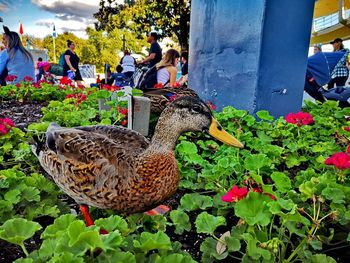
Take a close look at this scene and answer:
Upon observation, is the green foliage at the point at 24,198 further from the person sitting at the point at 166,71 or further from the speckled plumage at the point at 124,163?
the person sitting at the point at 166,71

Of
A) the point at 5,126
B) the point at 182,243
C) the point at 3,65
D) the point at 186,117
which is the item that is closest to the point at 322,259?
the point at 182,243

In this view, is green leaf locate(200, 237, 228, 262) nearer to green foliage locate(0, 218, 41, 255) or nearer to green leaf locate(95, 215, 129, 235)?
green leaf locate(95, 215, 129, 235)

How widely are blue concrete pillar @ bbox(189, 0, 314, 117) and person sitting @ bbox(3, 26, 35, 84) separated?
4101 millimetres

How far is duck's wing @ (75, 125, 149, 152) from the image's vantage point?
2.05m

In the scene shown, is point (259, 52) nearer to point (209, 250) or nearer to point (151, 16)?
point (209, 250)

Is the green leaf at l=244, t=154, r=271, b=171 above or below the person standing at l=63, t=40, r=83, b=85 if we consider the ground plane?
below

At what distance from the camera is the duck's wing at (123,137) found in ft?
6.72

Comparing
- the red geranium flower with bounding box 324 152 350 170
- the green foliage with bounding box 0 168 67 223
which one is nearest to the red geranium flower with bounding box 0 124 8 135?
the green foliage with bounding box 0 168 67 223

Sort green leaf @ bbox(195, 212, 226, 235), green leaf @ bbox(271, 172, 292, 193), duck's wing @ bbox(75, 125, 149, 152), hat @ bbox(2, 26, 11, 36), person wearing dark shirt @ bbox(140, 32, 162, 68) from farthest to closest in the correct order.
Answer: person wearing dark shirt @ bbox(140, 32, 162, 68) → hat @ bbox(2, 26, 11, 36) → duck's wing @ bbox(75, 125, 149, 152) → green leaf @ bbox(271, 172, 292, 193) → green leaf @ bbox(195, 212, 226, 235)

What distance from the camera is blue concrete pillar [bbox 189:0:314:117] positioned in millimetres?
4160

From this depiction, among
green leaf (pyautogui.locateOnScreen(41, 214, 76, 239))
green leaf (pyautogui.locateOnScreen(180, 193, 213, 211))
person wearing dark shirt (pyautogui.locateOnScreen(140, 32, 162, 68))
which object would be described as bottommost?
green leaf (pyautogui.locateOnScreen(180, 193, 213, 211))

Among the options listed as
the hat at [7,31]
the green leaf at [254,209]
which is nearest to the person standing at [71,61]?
the hat at [7,31]

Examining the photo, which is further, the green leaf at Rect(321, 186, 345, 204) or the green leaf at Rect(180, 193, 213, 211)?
the green leaf at Rect(180, 193, 213, 211)

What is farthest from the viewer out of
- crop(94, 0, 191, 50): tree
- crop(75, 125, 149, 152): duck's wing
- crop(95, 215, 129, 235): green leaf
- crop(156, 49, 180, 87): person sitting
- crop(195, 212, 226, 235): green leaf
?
crop(94, 0, 191, 50): tree
